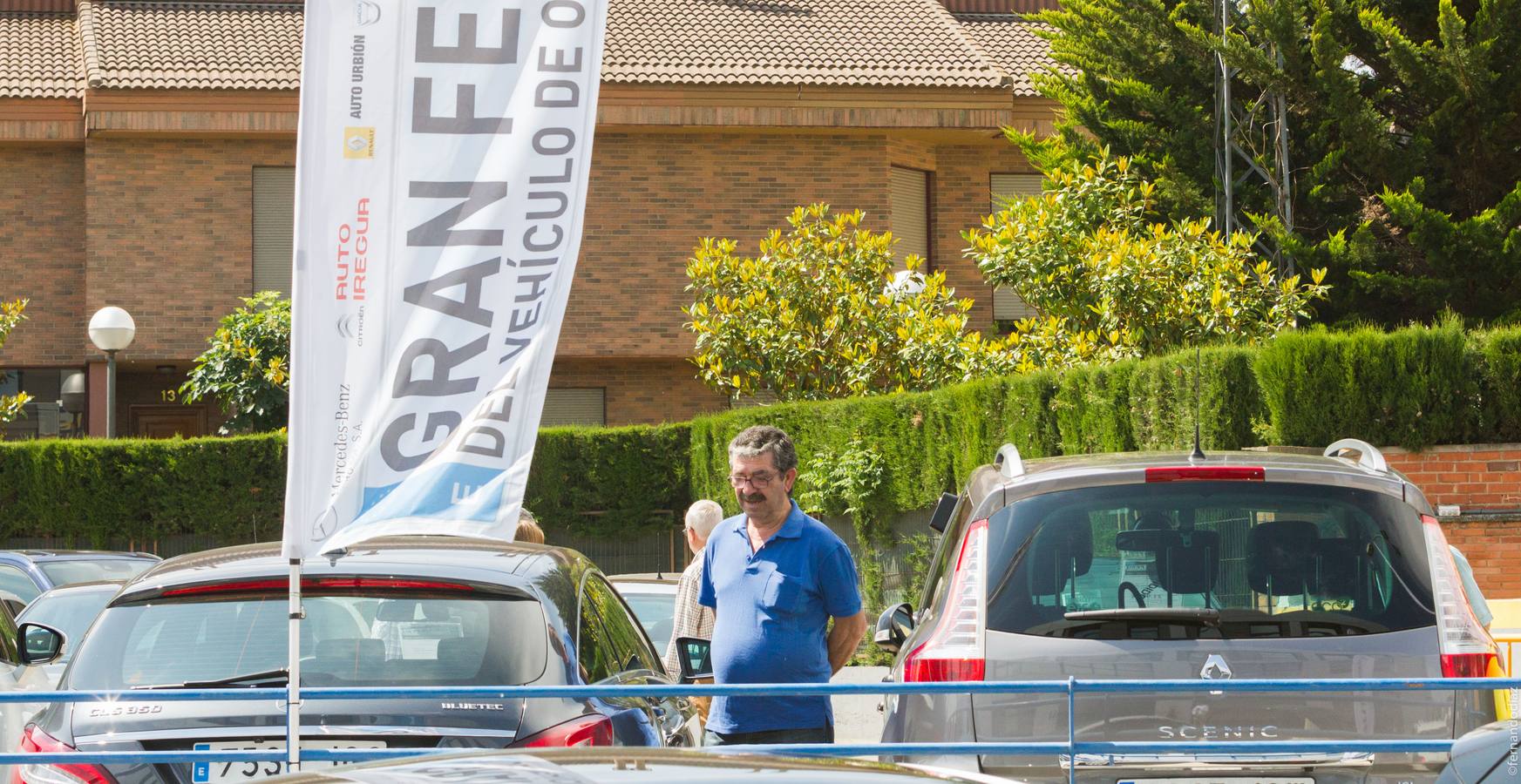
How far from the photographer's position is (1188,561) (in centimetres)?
511

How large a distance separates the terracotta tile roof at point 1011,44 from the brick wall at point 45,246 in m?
17.3

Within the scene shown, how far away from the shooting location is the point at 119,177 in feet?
97.2

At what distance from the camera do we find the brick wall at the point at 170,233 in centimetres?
2948

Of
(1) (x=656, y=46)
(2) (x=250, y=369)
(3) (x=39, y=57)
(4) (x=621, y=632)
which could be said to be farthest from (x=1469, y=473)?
(3) (x=39, y=57)

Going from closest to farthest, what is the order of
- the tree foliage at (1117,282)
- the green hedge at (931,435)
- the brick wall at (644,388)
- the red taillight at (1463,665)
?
1. the red taillight at (1463,665)
2. the green hedge at (931,435)
3. the tree foliage at (1117,282)
4. the brick wall at (644,388)

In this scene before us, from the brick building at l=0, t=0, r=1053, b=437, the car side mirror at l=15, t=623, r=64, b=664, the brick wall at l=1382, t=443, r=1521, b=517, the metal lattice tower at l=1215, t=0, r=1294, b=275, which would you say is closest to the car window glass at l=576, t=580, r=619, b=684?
the car side mirror at l=15, t=623, r=64, b=664

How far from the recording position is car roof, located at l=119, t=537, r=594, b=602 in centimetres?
548

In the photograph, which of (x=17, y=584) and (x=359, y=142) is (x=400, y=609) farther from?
(x=17, y=584)

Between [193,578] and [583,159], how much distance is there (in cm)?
184

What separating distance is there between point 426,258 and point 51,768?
1.89 m

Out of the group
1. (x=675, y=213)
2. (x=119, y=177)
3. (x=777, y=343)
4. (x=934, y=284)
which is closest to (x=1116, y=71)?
(x=934, y=284)

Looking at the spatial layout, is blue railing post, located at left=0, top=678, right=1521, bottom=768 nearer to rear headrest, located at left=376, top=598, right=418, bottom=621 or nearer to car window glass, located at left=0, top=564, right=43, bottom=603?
rear headrest, located at left=376, top=598, right=418, bottom=621

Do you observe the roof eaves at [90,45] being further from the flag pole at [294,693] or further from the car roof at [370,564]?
the flag pole at [294,693]

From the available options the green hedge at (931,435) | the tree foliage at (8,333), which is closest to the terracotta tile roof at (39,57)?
the tree foliage at (8,333)
